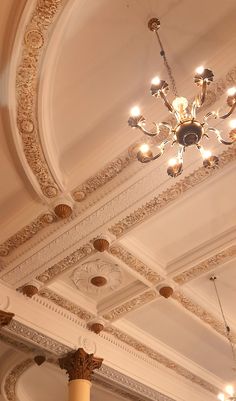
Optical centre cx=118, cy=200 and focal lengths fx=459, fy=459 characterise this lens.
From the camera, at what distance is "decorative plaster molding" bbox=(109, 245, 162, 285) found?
5956 millimetres

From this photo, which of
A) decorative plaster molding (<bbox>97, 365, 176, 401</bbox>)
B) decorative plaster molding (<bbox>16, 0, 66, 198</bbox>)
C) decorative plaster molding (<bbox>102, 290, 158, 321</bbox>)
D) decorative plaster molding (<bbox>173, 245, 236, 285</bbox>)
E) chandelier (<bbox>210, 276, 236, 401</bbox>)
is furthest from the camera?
decorative plaster molding (<bbox>97, 365, 176, 401</bbox>)

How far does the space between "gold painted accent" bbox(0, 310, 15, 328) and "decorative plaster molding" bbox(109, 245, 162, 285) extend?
60.6 inches

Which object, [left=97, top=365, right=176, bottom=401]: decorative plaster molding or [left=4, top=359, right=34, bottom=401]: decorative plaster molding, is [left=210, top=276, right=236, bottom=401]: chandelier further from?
[left=4, top=359, right=34, bottom=401]: decorative plaster molding

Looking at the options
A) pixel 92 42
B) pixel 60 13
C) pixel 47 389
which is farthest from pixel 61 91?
pixel 47 389

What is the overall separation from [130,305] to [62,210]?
2.34 m

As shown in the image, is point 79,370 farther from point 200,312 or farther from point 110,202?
point 110,202

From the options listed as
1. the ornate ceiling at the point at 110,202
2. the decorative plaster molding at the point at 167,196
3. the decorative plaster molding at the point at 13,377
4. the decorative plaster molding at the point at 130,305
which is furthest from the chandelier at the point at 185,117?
the decorative plaster molding at the point at 13,377

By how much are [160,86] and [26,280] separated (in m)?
3.43

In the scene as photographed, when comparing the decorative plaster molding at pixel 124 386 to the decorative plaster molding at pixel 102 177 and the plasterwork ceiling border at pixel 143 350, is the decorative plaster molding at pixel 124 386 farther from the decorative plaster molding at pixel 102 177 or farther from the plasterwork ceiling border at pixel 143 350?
the decorative plaster molding at pixel 102 177

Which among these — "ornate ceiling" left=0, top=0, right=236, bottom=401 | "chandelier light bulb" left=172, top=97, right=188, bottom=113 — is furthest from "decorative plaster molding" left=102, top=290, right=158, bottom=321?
"chandelier light bulb" left=172, top=97, right=188, bottom=113

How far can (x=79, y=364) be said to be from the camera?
258 inches

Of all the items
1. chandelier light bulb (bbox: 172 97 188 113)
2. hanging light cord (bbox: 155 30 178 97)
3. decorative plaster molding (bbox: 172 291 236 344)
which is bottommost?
decorative plaster molding (bbox: 172 291 236 344)

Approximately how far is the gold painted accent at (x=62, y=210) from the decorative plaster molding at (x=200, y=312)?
2360mm

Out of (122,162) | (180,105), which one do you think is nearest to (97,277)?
(122,162)
